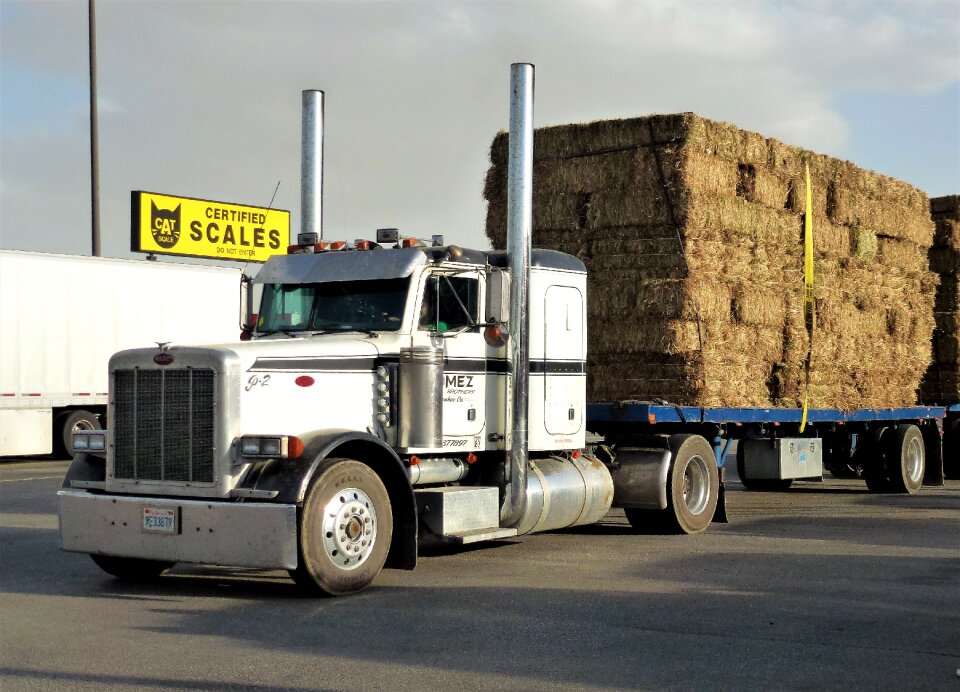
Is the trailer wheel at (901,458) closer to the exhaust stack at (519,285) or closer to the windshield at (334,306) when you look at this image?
the exhaust stack at (519,285)

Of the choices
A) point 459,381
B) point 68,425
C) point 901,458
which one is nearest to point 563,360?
point 459,381

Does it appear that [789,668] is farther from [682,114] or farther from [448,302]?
[682,114]

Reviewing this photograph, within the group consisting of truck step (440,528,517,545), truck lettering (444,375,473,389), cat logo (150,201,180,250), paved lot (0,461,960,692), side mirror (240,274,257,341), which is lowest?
paved lot (0,461,960,692)

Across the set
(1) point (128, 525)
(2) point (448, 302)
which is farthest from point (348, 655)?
(2) point (448, 302)

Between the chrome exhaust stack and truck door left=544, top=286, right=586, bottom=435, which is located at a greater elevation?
the chrome exhaust stack

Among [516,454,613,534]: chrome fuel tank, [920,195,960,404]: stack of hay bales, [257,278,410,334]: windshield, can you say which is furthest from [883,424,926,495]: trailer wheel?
[257,278,410,334]: windshield

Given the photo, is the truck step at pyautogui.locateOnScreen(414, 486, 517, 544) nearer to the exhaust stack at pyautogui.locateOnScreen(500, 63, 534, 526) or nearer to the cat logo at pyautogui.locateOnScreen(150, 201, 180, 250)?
the exhaust stack at pyautogui.locateOnScreen(500, 63, 534, 526)

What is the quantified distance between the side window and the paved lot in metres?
2.15

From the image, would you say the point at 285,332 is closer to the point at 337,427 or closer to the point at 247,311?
the point at 247,311

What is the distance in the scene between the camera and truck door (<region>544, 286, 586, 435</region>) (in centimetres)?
1283

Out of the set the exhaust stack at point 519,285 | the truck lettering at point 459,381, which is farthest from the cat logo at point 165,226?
the truck lettering at point 459,381

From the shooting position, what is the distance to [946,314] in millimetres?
22109

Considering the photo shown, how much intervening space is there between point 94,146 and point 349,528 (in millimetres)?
29518

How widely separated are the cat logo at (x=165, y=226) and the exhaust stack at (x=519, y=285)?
33.2 metres
